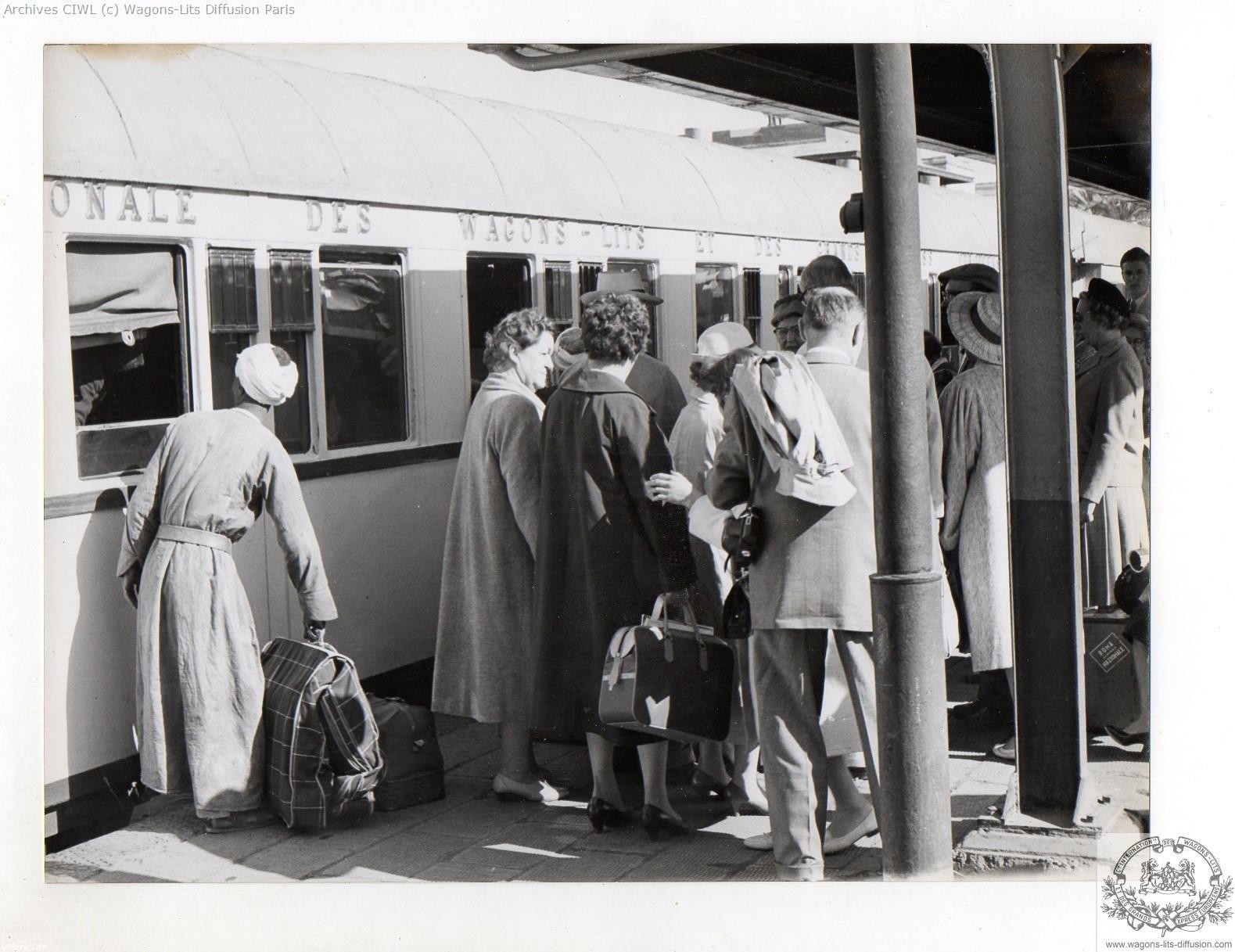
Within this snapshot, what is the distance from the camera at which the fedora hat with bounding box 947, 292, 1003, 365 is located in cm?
554

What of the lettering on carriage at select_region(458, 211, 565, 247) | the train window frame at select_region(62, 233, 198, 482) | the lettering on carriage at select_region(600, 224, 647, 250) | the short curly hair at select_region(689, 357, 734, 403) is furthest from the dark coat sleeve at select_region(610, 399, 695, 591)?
the lettering on carriage at select_region(600, 224, 647, 250)

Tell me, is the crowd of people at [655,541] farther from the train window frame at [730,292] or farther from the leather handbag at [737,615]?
the train window frame at [730,292]

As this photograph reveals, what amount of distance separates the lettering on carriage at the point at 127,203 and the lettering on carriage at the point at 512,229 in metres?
1.61

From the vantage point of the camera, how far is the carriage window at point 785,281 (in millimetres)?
9578

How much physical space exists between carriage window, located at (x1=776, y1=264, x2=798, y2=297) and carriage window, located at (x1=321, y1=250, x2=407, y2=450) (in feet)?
12.6

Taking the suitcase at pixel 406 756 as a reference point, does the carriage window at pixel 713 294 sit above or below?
above

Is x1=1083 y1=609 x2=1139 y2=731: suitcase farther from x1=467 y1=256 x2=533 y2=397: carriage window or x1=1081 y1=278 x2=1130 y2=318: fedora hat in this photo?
x1=467 y1=256 x2=533 y2=397: carriage window

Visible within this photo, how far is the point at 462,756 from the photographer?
590cm

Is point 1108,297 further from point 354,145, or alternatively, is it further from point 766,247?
point 766,247

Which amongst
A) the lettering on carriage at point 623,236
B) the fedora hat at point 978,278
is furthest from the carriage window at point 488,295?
the fedora hat at point 978,278

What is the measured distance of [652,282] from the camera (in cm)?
816

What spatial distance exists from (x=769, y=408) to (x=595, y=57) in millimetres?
1460

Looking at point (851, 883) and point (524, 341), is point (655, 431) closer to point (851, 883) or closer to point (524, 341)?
point (524, 341)

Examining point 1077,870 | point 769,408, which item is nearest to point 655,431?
point 769,408
